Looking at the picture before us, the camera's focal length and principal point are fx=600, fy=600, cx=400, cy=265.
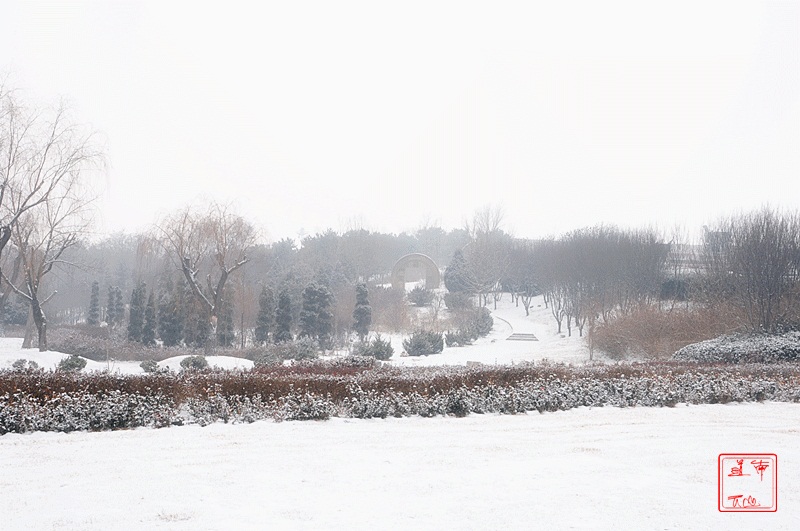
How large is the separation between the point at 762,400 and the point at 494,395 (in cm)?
570

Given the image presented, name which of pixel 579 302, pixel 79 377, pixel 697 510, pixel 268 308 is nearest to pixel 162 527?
pixel 697 510

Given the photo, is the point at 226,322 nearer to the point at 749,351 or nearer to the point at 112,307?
the point at 112,307

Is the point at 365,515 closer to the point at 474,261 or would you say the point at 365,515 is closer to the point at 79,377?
the point at 79,377

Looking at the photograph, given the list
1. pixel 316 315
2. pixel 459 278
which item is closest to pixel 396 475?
pixel 316 315

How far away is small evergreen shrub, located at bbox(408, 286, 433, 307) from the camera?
4328 centimetres

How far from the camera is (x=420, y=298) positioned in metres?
43.3

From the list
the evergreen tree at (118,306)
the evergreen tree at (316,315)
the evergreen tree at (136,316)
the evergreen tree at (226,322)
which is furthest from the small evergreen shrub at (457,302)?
the evergreen tree at (118,306)

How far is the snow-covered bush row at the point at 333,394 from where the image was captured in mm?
8445

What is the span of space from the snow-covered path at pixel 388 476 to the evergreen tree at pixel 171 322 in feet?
68.8

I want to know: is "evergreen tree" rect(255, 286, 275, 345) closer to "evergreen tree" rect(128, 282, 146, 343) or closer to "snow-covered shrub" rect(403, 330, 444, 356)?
"evergreen tree" rect(128, 282, 146, 343)

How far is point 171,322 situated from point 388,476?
81.2 ft

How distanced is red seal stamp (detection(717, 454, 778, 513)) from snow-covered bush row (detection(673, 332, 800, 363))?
437 inches

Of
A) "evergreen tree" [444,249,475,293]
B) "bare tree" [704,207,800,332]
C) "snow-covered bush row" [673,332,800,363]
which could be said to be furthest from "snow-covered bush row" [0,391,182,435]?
"evergreen tree" [444,249,475,293]

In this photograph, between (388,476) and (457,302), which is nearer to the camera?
(388,476)
